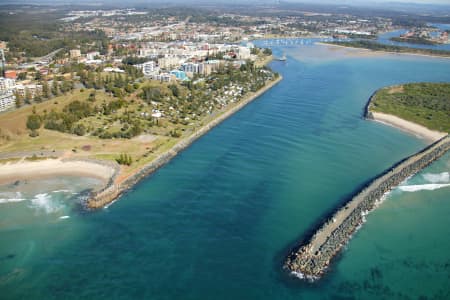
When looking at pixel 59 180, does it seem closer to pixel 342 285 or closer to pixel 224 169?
pixel 224 169

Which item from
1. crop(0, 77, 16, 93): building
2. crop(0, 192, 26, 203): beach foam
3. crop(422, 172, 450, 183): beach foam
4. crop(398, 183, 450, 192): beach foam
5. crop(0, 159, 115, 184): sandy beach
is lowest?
crop(0, 192, 26, 203): beach foam

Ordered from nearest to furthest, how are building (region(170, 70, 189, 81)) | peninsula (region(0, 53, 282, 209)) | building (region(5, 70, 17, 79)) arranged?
peninsula (region(0, 53, 282, 209)) → building (region(5, 70, 17, 79)) → building (region(170, 70, 189, 81))

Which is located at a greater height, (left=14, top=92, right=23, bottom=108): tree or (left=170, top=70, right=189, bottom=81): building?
(left=170, top=70, right=189, bottom=81): building

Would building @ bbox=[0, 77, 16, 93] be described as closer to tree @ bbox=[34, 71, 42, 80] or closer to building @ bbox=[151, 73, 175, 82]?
tree @ bbox=[34, 71, 42, 80]

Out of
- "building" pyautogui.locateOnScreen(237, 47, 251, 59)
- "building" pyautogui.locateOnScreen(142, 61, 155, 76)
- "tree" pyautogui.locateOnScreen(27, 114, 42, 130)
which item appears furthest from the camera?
"building" pyautogui.locateOnScreen(237, 47, 251, 59)

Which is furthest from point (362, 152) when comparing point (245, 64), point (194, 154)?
point (245, 64)

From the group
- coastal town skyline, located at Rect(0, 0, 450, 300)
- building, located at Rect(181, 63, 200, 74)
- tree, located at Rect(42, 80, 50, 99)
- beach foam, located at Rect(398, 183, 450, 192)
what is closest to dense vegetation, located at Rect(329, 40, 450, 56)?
coastal town skyline, located at Rect(0, 0, 450, 300)

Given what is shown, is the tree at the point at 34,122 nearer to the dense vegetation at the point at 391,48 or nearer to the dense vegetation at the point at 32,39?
the dense vegetation at the point at 32,39
